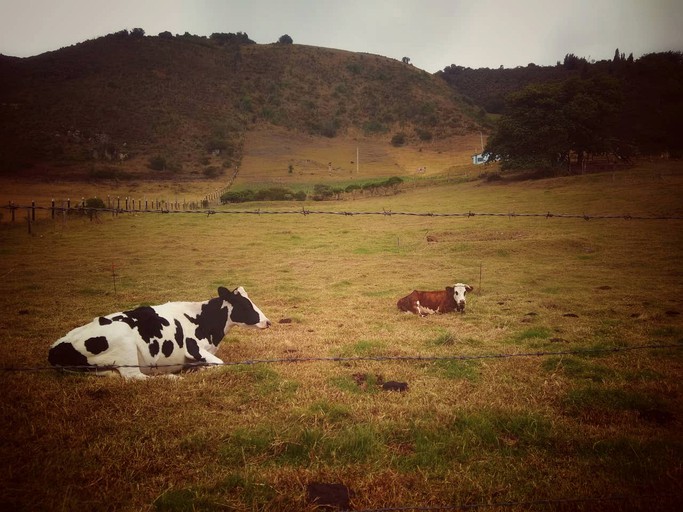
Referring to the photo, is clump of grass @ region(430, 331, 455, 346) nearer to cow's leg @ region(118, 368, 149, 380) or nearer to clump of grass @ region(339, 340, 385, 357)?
clump of grass @ region(339, 340, 385, 357)

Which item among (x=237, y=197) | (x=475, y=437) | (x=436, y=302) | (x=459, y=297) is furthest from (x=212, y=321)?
(x=237, y=197)

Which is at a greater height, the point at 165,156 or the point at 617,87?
the point at 617,87

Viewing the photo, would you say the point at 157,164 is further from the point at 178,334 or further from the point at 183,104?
the point at 178,334

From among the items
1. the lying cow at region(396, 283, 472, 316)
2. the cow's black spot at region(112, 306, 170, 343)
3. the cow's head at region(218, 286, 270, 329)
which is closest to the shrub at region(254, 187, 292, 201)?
the lying cow at region(396, 283, 472, 316)

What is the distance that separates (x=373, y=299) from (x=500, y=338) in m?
4.59

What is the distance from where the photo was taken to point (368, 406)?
5168 mm

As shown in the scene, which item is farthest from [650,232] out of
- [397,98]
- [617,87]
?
[397,98]

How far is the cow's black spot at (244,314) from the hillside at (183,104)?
57041mm

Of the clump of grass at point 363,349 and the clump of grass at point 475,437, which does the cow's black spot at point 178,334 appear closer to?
the clump of grass at point 363,349

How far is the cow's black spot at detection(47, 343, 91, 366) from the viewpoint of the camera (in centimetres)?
585

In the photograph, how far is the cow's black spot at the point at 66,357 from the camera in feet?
19.2

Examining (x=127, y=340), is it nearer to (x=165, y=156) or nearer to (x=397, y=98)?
(x=165, y=156)

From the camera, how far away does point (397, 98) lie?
169 meters

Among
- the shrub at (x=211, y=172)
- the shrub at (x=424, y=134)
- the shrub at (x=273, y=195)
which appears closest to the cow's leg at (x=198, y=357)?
the shrub at (x=273, y=195)
